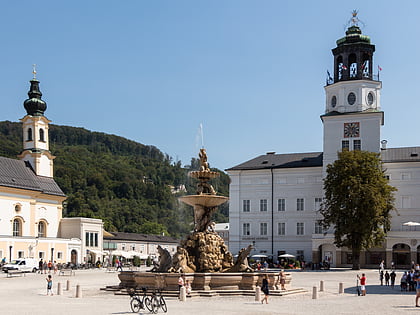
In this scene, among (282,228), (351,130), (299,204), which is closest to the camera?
(351,130)

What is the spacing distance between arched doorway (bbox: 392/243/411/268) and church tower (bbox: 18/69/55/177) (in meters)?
41.1

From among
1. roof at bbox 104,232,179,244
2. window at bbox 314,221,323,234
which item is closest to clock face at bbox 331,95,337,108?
window at bbox 314,221,323,234

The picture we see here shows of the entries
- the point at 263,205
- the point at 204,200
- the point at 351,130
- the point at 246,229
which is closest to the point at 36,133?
the point at 246,229

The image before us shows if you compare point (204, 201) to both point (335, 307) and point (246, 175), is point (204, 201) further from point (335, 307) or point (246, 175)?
point (246, 175)

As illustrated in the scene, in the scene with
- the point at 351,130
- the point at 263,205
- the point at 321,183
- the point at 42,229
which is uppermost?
the point at 351,130

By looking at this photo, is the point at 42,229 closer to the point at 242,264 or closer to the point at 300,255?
the point at 300,255

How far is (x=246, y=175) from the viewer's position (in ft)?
225

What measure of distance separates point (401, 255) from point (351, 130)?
41.4 feet

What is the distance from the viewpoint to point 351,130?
62156 millimetres

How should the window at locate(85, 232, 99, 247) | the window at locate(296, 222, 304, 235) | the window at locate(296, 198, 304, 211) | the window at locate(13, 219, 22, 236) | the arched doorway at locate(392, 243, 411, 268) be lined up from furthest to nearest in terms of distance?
1. the window at locate(85, 232, 99, 247)
2. the window at locate(13, 219, 22, 236)
3. the window at locate(296, 198, 304, 211)
4. the window at locate(296, 222, 304, 235)
5. the arched doorway at locate(392, 243, 411, 268)

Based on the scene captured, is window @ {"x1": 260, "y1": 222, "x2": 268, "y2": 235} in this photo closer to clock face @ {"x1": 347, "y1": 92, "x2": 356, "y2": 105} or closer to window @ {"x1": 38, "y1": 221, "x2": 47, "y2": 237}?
clock face @ {"x1": 347, "y1": 92, "x2": 356, "y2": 105}

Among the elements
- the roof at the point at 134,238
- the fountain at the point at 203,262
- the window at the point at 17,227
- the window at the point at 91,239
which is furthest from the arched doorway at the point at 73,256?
the fountain at the point at 203,262

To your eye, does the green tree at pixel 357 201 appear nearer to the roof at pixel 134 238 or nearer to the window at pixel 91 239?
the window at pixel 91 239

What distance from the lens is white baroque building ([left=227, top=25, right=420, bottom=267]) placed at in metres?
60.3
